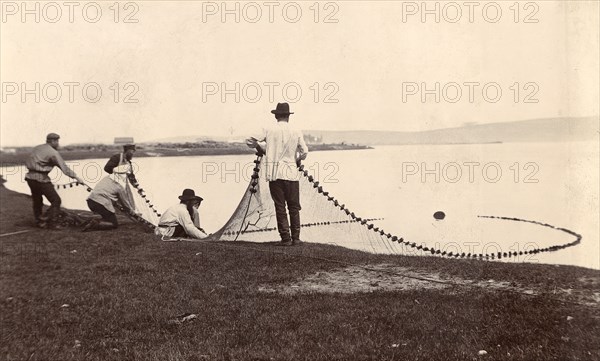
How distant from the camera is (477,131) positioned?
14672 mm

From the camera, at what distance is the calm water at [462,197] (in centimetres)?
819

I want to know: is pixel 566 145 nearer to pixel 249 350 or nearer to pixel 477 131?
pixel 249 350

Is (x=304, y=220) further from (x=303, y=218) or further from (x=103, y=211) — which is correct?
(x=103, y=211)

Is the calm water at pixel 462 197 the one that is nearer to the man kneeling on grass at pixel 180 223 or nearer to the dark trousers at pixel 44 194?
the man kneeling on grass at pixel 180 223

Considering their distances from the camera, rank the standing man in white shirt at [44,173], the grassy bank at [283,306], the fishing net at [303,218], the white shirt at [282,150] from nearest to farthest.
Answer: the grassy bank at [283,306] → the white shirt at [282,150] → the fishing net at [303,218] → the standing man in white shirt at [44,173]

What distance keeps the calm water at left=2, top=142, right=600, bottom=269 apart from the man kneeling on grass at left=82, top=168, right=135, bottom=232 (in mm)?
3806

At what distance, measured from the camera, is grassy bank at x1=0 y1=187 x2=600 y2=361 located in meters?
4.85

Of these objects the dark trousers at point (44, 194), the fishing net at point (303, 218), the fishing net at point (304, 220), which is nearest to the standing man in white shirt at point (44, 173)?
the dark trousers at point (44, 194)

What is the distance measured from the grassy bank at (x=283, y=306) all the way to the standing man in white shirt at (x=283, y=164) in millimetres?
762

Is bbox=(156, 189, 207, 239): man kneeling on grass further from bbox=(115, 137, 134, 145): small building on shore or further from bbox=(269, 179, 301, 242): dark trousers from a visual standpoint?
bbox=(115, 137, 134, 145): small building on shore

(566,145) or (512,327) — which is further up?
(566,145)

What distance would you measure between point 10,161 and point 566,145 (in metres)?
20.9

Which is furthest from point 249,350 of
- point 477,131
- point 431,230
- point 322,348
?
point 431,230

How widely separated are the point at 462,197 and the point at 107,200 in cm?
1974
